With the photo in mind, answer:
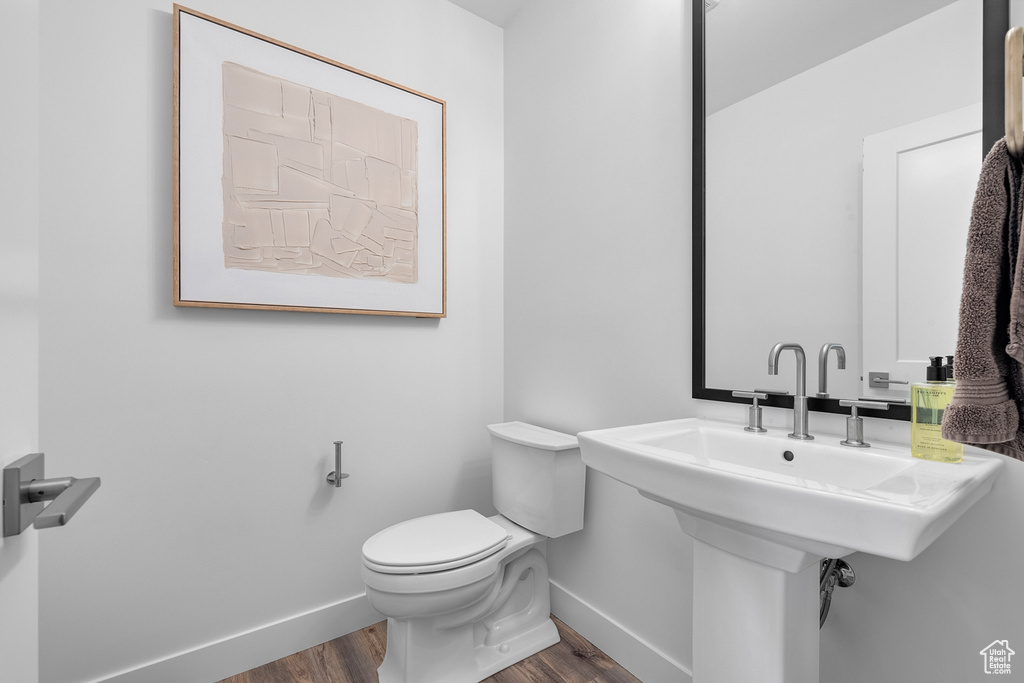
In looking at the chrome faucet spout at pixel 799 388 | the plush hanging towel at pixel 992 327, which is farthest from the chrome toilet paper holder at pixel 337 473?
the plush hanging towel at pixel 992 327

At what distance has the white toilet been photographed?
51.2 inches

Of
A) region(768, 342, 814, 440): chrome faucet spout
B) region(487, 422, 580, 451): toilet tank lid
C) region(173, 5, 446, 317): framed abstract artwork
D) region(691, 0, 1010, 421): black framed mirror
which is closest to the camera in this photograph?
region(768, 342, 814, 440): chrome faucet spout

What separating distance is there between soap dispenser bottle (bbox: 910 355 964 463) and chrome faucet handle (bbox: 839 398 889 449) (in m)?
0.10

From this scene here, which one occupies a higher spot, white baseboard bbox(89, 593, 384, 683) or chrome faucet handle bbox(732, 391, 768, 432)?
chrome faucet handle bbox(732, 391, 768, 432)

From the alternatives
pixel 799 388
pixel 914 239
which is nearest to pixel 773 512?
pixel 799 388

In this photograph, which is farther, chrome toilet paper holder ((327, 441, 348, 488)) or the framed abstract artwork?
chrome toilet paper holder ((327, 441, 348, 488))

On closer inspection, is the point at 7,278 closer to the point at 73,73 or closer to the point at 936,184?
A: the point at 73,73

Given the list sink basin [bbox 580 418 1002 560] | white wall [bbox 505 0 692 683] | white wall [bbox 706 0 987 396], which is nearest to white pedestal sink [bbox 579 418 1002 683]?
sink basin [bbox 580 418 1002 560]

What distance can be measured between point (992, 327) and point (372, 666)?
1.76 metres

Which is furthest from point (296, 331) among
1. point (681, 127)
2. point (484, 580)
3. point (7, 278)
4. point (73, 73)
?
point (681, 127)

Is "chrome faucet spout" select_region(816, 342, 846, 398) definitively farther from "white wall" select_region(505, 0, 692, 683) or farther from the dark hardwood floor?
the dark hardwood floor

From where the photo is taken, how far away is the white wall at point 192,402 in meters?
1.28

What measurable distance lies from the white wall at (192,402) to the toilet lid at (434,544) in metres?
0.34

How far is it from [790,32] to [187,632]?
7.80ft
